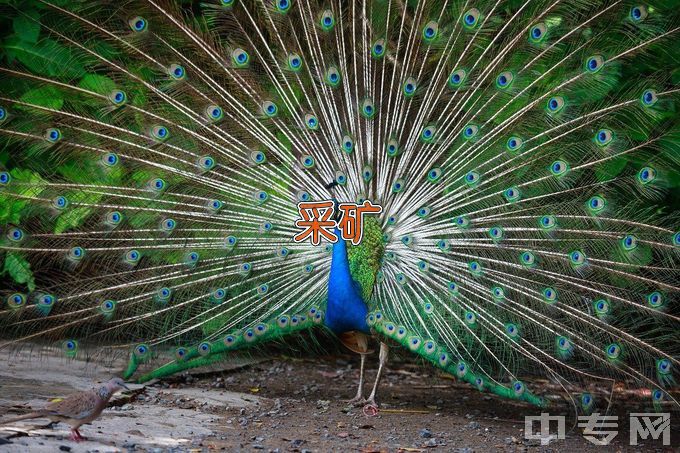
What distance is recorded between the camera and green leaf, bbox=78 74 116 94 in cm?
600

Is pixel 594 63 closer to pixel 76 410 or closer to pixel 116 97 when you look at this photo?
pixel 116 97

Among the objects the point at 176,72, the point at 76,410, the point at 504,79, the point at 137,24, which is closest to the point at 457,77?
the point at 504,79

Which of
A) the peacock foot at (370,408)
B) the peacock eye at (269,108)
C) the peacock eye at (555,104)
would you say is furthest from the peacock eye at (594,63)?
the peacock foot at (370,408)

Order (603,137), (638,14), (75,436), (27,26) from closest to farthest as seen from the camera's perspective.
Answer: (75,436), (638,14), (603,137), (27,26)

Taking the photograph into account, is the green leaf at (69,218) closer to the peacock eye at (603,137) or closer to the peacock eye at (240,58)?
the peacock eye at (240,58)

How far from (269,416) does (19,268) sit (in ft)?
6.69

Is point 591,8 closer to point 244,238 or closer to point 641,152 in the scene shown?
point 641,152

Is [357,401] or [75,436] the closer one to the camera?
[75,436]

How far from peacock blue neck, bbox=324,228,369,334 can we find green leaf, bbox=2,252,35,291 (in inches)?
76.4

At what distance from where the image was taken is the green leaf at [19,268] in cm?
604

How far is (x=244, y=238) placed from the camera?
6.15 meters

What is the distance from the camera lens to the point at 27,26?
6.55 metres

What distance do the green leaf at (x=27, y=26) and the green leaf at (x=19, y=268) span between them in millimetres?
1529

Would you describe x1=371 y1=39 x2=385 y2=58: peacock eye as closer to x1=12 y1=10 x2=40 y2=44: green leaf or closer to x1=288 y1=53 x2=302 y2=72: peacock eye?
x1=288 y1=53 x2=302 y2=72: peacock eye
